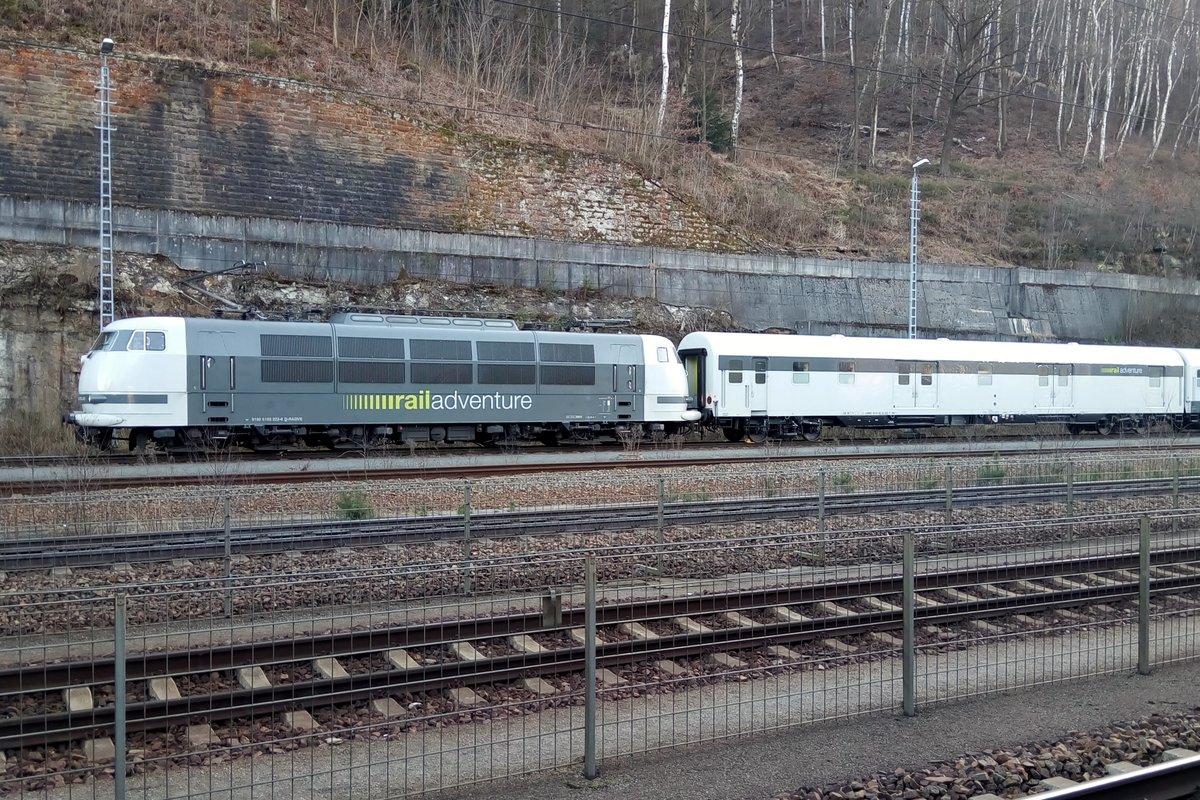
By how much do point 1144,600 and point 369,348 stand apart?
63.2 feet

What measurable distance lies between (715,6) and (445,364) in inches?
2074

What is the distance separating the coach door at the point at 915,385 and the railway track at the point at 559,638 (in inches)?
796

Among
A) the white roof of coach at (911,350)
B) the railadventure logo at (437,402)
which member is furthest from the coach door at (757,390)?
the railadventure logo at (437,402)

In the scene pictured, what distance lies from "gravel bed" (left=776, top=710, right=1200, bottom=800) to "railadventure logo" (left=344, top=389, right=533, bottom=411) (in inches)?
781

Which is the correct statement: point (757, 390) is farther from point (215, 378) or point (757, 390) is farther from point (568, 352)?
point (215, 378)

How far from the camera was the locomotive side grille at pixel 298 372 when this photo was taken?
24016 millimetres

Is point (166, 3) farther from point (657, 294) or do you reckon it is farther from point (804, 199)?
point (804, 199)

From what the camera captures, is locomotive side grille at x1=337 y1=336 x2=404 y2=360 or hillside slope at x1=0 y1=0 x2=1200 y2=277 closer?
locomotive side grille at x1=337 y1=336 x2=404 y2=360

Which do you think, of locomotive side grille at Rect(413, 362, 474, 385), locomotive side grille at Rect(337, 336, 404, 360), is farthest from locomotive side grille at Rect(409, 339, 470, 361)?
locomotive side grille at Rect(337, 336, 404, 360)

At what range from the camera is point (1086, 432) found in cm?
3725

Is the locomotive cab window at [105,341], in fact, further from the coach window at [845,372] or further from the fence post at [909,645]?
the fence post at [909,645]

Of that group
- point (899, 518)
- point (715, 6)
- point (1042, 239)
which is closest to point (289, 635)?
point (899, 518)

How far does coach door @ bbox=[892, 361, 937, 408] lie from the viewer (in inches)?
1268

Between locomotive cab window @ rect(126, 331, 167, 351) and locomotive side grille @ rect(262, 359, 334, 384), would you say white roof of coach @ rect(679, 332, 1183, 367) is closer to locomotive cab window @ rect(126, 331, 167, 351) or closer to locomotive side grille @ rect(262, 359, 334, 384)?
locomotive side grille @ rect(262, 359, 334, 384)
